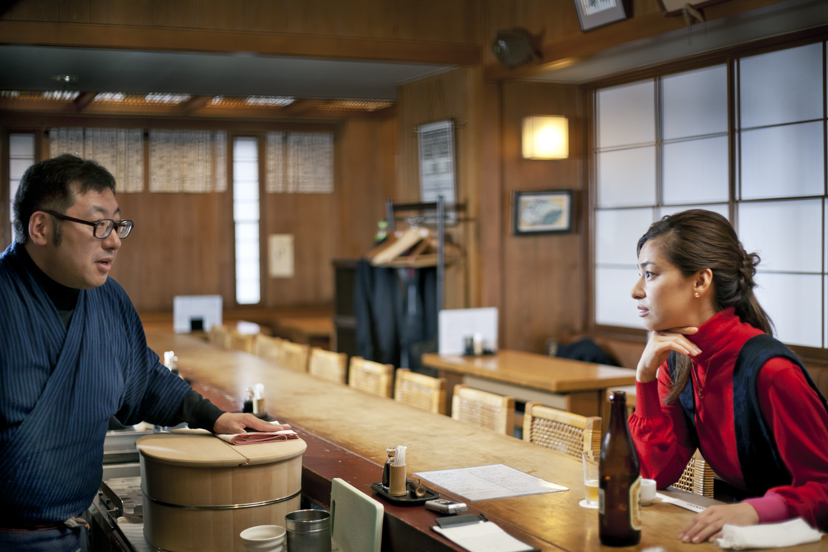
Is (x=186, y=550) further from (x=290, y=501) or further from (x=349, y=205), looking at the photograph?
(x=349, y=205)

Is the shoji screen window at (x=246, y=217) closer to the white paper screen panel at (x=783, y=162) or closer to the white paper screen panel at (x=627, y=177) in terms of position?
the white paper screen panel at (x=627, y=177)

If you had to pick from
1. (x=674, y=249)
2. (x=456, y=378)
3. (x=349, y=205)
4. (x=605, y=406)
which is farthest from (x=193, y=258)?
(x=674, y=249)

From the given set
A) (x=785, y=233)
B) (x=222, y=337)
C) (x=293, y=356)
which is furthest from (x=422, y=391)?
(x=222, y=337)

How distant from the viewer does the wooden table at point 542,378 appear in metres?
4.23

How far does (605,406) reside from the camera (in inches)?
170

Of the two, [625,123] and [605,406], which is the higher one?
[625,123]

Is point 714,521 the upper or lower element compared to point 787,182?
lower

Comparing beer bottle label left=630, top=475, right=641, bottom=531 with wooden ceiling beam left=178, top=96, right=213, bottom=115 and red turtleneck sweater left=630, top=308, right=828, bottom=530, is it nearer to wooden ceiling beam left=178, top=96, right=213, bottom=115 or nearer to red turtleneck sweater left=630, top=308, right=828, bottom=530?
red turtleneck sweater left=630, top=308, right=828, bottom=530

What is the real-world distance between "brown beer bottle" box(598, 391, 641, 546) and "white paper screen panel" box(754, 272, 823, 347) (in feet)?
10.1

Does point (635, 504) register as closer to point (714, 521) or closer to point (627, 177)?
point (714, 521)

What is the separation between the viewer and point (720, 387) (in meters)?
1.81

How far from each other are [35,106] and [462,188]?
14.4ft

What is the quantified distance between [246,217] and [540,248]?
12.2ft

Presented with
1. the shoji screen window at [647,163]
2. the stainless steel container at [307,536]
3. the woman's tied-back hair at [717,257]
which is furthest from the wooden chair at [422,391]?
the shoji screen window at [647,163]
